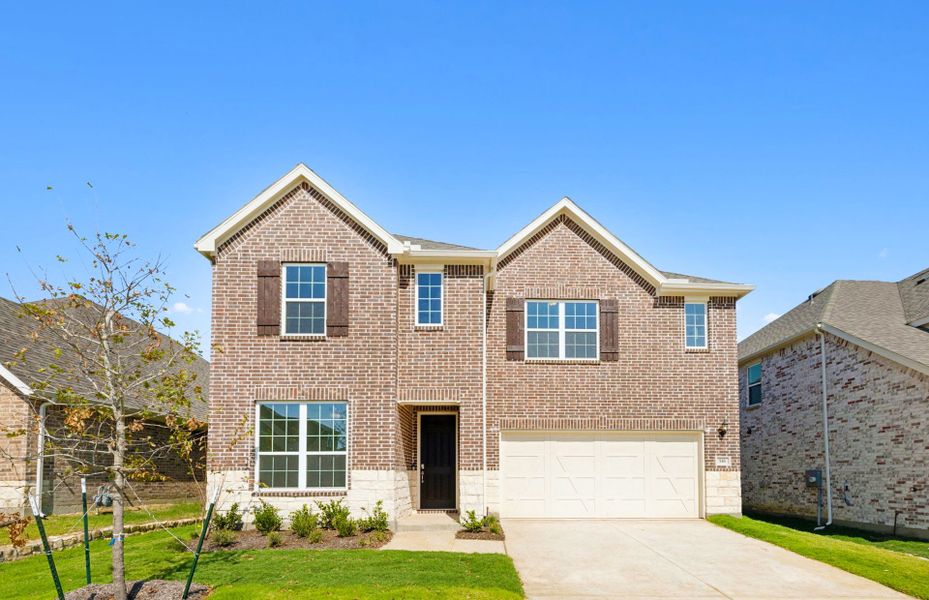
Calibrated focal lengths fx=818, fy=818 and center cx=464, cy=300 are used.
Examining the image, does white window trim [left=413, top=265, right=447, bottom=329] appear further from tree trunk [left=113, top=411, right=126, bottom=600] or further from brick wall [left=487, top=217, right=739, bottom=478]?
tree trunk [left=113, top=411, right=126, bottom=600]

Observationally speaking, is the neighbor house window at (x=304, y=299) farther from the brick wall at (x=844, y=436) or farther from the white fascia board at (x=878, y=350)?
the brick wall at (x=844, y=436)

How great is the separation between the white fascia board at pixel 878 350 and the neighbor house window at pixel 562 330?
228 inches

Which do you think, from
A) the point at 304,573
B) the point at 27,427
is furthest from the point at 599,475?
the point at 27,427

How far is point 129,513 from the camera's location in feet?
64.3

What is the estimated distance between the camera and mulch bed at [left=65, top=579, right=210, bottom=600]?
34.9 ft

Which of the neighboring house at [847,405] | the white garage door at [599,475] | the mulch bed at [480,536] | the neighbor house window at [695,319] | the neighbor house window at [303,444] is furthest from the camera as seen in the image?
the neighbor house window at [695,319]

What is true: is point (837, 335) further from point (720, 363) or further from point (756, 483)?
point (756, 483)

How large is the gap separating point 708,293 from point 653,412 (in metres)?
3.15

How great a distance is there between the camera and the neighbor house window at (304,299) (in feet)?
55.4

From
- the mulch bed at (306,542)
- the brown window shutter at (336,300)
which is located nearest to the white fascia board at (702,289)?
the brown window shutter at (336,300)

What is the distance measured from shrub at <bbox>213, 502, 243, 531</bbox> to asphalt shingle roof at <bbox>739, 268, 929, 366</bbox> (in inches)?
546

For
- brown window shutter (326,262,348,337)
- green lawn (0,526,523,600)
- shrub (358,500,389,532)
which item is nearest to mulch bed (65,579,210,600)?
green lawn (0,526,523,600)

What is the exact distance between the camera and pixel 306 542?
48.0ft

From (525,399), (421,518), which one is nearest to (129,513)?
(421,518)
